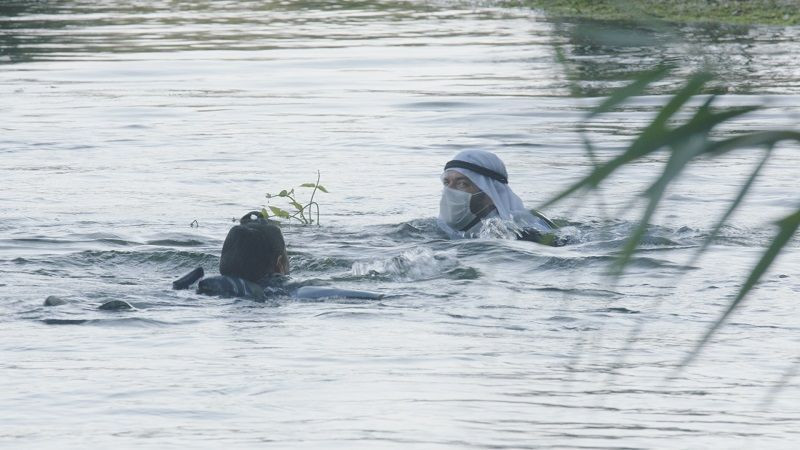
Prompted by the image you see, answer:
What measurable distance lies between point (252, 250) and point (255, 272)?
0.76ft

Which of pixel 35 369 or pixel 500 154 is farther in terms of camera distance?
pixel 500 154

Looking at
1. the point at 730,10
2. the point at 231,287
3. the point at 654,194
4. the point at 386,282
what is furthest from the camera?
the point at 730,10

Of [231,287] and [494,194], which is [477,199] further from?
[231,287]

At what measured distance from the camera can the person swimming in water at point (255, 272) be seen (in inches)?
339

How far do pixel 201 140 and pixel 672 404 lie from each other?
464 inches

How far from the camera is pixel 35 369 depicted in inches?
281

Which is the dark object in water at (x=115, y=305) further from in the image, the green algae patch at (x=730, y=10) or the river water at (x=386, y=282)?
the green algae patch at (x=730, y=10)

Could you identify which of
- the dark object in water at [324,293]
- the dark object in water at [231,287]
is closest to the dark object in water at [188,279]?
the dark object in water at [231,287]

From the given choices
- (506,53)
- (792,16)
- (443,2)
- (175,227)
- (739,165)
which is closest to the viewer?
(175,227)

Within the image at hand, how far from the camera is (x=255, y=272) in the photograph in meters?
8.81

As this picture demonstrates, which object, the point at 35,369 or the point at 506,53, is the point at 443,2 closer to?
the point at 506,53

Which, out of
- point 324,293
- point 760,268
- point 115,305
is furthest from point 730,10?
point 760,268

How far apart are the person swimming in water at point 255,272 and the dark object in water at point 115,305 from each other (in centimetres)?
45

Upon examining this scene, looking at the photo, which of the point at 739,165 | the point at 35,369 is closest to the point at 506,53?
the point at 739,165
